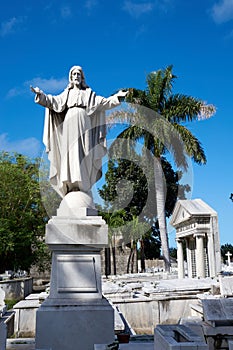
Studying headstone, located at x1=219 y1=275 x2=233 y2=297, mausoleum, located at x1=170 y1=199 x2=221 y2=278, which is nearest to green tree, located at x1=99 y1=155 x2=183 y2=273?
mausoleum, located at x1=170 y1=199 x2=221 y2=278

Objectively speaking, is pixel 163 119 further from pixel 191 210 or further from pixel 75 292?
pixel 75 292

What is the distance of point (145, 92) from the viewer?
23.5 meters

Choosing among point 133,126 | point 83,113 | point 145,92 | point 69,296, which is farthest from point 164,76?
point 69,296

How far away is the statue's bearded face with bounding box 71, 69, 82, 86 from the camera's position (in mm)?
6191

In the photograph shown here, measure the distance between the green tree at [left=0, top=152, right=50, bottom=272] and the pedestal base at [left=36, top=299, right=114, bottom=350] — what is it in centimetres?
1708

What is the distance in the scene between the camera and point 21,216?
2283cm

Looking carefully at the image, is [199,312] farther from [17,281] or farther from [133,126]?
[133,126]

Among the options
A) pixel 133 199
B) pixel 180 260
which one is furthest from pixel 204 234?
pixel 133 199

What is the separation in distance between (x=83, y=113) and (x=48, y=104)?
1.90ft

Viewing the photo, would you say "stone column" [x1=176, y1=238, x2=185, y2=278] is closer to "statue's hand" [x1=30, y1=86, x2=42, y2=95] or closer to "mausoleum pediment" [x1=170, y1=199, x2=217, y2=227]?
"mausoleum pediment" [x1=170, y1=199, x2=217, y2=227]

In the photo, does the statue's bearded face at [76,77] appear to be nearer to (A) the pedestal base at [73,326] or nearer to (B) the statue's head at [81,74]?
(B) the statue's head at [81,74]

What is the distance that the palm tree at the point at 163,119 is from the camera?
21609mm

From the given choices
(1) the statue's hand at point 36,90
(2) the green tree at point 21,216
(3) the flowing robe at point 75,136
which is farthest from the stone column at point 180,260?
(1) the statue's hand at point 36,90

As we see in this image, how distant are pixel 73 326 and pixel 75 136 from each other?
9.16 ft
